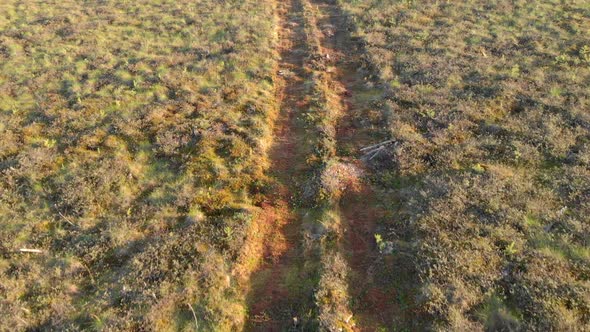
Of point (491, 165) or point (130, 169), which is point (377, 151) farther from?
point (130, 169)

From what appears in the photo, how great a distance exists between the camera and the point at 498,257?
37.1 feet

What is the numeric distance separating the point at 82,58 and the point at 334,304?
20986 millimetres

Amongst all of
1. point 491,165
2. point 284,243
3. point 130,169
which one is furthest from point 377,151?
point 130,169

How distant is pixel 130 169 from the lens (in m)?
15.3

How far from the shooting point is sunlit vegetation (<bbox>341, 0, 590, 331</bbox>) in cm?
1040

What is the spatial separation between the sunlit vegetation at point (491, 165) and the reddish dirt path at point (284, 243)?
2742 mm

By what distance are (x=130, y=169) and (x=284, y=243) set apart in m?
6.66

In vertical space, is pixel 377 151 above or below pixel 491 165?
below

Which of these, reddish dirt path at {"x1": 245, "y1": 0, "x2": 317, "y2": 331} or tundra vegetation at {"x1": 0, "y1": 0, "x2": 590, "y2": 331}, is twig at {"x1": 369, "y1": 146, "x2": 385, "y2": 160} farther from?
reddish dirt path at {"x1": 245, "y1": 0, "x2": 317, "y2": 331}

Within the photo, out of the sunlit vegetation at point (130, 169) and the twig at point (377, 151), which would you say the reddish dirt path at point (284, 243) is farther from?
the twig at point (377, 151)

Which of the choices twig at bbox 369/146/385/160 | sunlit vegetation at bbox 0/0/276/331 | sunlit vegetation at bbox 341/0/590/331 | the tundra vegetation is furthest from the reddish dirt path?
sunlit vegetation at bbox 341/0/590/331

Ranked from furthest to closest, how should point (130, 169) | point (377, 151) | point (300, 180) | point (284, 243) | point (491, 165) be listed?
1. point (377, 151)
2. point (130, 169)
3. point (300, 180)
4. point (491, 165)
5. point (284, 243)

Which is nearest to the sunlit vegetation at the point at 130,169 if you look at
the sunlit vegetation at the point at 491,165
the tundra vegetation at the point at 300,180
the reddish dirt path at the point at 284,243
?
the tundra vegetation at the point at 300,180

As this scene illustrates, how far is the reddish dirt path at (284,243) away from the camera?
419 inches
